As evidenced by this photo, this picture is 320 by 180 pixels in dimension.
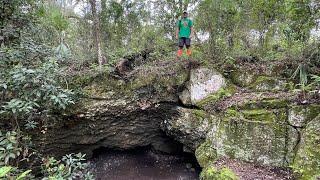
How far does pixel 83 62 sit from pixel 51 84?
2.64 metres

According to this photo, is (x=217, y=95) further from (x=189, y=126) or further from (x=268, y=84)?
(x=268, y=84)

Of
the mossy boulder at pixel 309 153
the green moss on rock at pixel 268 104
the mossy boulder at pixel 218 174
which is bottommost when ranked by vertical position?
the mossy boulder at pixel 218 174

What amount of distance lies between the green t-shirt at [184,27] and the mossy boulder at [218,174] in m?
3.43

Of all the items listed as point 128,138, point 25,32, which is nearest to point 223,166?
point 128,138

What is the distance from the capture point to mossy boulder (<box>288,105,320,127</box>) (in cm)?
566

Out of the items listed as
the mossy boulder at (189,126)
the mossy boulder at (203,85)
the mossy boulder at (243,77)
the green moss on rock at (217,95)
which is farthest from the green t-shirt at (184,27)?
the mossy boulder at (189,126)

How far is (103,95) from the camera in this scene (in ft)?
22.9

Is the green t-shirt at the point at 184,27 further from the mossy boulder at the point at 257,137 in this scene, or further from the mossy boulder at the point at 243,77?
the mossy boulder at the point at 257,137

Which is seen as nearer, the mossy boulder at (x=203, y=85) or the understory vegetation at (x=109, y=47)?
the understory vegetation at (x=109, y=47)

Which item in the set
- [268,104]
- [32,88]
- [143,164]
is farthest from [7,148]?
[268,104]

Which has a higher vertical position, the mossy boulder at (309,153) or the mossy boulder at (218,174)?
the mossy boulder at (309,153)

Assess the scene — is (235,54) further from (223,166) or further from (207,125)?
(223,166)

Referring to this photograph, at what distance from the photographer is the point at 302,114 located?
18.8ft

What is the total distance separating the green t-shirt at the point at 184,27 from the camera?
7.39 metres
